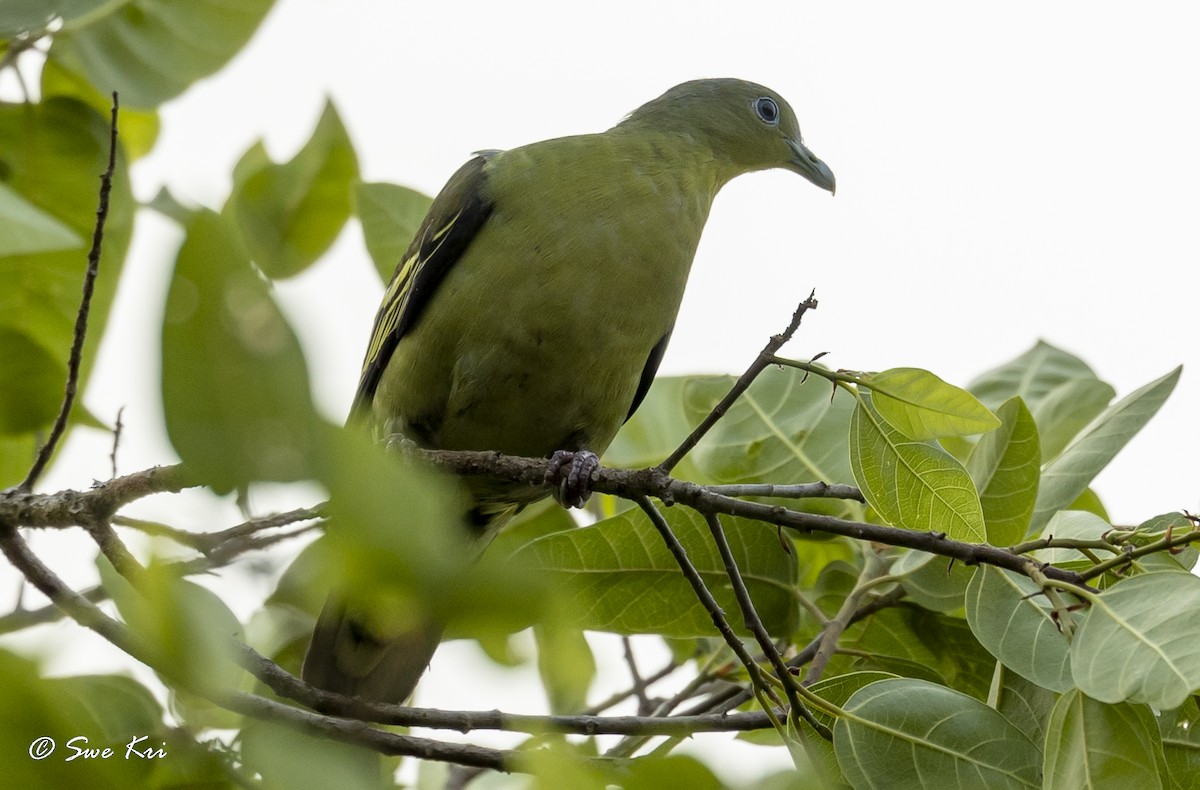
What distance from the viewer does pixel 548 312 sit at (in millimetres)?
2934

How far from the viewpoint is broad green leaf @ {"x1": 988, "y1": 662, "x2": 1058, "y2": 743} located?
198 cm

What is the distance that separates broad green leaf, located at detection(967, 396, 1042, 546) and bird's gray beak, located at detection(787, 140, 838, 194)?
206 centimetres

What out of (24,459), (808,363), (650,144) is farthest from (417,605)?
(650,144)

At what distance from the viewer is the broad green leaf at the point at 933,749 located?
1.70 meters

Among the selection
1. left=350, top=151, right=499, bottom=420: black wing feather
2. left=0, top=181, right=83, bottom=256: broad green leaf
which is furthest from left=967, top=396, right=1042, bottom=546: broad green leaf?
left=0, top=181, right=83, bottom=256: broad green leaf

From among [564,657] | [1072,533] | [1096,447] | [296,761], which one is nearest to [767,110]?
[1096,447]

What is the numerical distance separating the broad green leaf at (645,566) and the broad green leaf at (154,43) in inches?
47.8

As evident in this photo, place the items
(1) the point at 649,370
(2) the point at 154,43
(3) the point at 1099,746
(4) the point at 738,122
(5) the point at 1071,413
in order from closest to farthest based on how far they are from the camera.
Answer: (3) the point at 1099,746 → (2) the point at 154,43 → (5) the point at 1071,413 → (1) the point at 649,370 → (4) the point at 738,122

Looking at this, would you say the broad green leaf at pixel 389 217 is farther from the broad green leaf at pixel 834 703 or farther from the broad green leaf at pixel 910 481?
the broad green leaf at pixel 834 703

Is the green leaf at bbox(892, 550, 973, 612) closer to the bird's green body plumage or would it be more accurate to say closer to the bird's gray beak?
the bird's green body plumage

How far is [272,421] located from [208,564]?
0.17m

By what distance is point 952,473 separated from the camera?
1919 millimetres

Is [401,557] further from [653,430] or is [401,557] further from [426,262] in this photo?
[653,430]

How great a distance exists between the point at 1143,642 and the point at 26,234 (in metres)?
1.60
